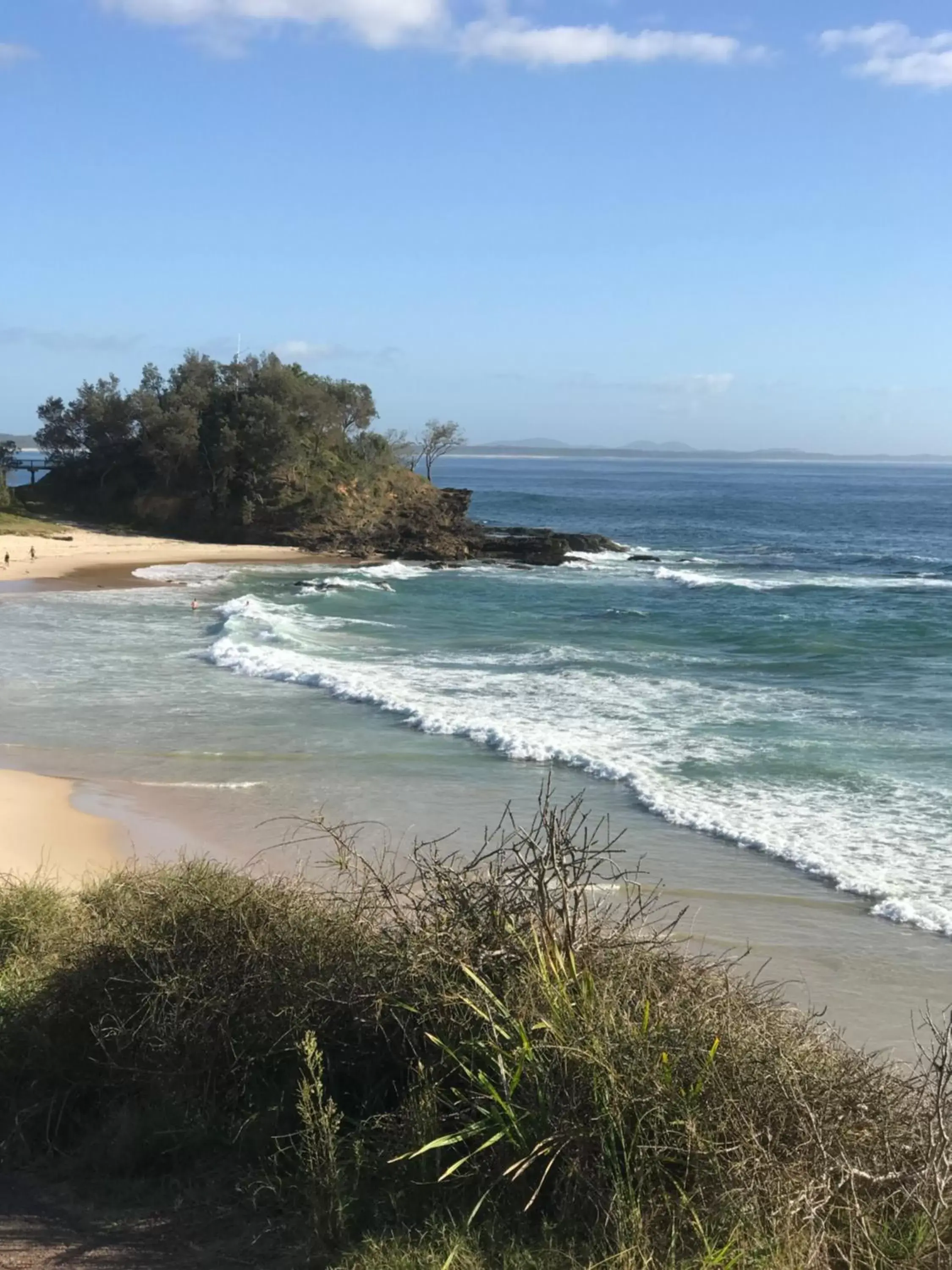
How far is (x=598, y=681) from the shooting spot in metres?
22.5

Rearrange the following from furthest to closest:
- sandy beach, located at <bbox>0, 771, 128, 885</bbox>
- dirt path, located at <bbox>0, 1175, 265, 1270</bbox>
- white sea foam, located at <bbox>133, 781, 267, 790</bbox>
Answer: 1. white sea foam, located at <bbox>133, 781, 267, 790</bbox>
2. sandy beach, located at <bbox>0, 771, 128, 885</bbox>
3. dirt path, located at <bbox>0, 1175, 265, 1270</bbox>

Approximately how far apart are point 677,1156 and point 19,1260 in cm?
259

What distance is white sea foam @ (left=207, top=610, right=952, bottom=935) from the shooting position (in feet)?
39.9

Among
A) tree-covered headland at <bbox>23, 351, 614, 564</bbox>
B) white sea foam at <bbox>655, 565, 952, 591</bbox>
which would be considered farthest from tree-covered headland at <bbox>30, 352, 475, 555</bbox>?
white sea foam at <bbox>655, 565, 952, 591</bbox>

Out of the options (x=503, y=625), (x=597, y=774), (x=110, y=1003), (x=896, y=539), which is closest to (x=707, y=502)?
(x=896, y=539)

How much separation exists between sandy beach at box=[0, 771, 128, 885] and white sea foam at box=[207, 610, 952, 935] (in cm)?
575

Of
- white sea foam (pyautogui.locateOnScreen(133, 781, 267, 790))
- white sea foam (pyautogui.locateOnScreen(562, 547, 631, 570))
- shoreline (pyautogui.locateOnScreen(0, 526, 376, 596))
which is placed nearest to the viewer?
white sea foam (pyautogui.locateOnScreen(133, 781, 267, 790))

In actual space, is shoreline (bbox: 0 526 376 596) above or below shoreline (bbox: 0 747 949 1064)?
above

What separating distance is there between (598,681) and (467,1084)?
17.9 metres

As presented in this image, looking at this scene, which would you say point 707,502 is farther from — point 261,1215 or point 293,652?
point 261,1215

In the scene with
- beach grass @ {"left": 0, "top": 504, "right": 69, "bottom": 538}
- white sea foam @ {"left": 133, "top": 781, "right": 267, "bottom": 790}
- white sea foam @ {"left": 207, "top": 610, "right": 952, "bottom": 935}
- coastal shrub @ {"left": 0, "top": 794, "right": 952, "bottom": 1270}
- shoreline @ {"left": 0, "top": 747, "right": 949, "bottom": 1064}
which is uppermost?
beach grass @ {"left": 0, "top": 504, "right": 69, "bottom": 538}

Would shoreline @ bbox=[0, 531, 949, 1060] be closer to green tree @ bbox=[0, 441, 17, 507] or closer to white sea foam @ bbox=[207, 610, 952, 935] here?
white sea foam @ bbox=[207, 610, 952, 935]

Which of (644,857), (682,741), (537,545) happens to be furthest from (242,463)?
(644,857)

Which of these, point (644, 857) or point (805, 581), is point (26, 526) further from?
point (644, 857)
